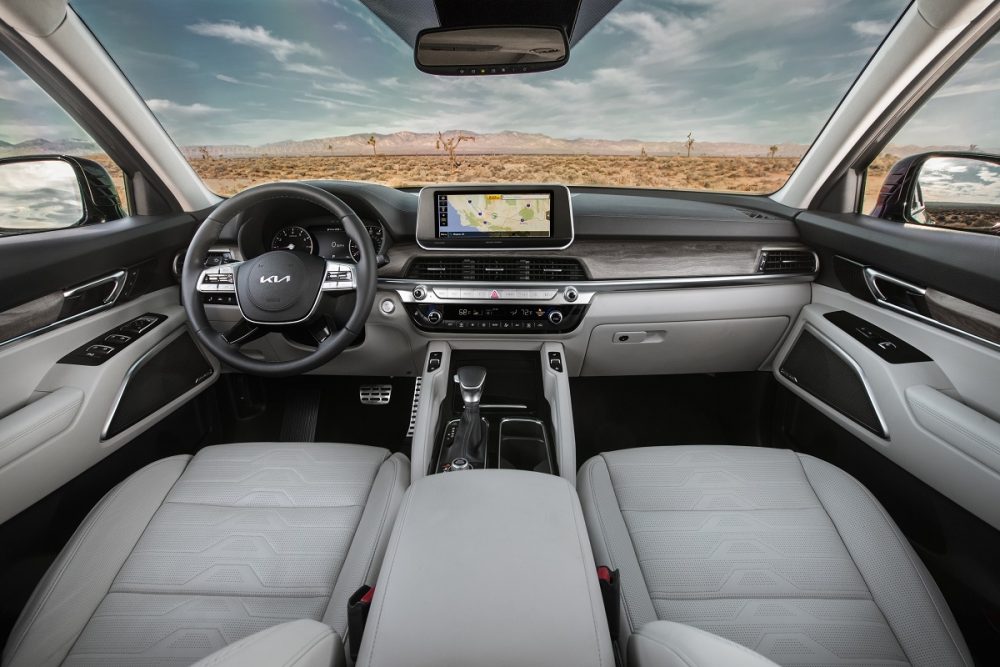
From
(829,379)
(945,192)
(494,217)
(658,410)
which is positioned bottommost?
(658,410)

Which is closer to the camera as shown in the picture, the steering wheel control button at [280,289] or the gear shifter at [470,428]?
the steering wheel control button at [280,289]

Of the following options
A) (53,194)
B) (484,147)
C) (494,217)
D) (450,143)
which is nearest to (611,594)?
(494,217)

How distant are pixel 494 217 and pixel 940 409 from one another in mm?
1564

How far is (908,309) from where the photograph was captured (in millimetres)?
1685

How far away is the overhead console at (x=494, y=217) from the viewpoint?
1979 mm

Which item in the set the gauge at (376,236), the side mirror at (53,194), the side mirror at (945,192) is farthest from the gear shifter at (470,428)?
the side mirror at (945,192)

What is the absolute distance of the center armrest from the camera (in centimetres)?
75

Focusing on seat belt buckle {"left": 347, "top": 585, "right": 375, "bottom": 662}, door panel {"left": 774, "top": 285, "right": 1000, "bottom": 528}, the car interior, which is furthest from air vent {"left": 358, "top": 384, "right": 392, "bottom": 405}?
door panel {"left": 774, "top": 285, "right": 1000, "bottom": 528}

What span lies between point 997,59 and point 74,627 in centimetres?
294

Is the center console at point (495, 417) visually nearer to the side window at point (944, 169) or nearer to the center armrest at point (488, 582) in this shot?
the center armrest at point (488, 582)

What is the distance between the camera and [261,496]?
4.81 ft

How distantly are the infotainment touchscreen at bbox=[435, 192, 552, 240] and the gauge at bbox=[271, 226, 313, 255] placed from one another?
2.01ft

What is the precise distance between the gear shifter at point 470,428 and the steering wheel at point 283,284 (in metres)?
0.51

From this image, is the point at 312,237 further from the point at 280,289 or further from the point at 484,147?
the point at 484,147
